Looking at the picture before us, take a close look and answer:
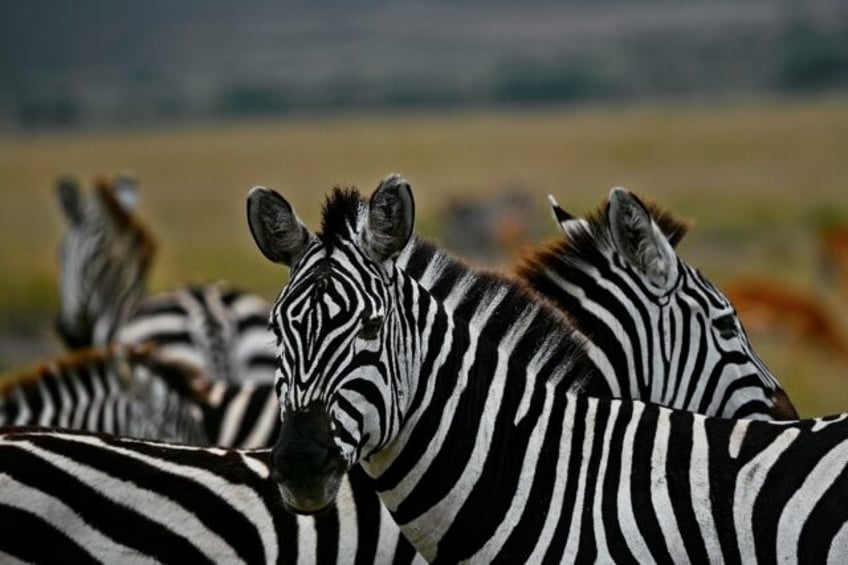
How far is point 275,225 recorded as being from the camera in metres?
5.20

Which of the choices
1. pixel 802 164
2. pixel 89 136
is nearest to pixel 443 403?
pixel 802 164

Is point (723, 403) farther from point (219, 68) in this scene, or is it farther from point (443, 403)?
point (219, 68)

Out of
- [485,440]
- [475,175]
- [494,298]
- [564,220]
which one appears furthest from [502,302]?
[475,175]

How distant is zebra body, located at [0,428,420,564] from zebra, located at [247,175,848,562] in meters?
0.48

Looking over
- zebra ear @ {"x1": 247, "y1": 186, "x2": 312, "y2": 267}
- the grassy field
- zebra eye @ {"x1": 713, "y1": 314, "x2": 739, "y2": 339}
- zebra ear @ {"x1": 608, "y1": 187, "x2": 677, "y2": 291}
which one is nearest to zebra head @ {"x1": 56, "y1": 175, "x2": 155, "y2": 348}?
the grassy field

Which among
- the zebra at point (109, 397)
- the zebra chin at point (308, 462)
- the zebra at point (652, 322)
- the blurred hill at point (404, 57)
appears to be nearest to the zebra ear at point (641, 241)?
the zebra at point (652, 322)

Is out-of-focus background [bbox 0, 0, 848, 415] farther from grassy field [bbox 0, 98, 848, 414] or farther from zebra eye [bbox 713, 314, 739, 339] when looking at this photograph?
zebra eye [bbox 713, 314, 739, 339]

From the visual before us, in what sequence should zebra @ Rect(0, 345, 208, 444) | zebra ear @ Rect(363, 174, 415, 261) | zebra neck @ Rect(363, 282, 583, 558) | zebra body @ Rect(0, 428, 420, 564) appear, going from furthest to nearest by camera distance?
zebra @ Rect(0, 345, 208, 444) → zebra body @ Rect(0, 428, 420, 564) → zebra neck @ Rect(363, 282, 583, 558) → zebra ear @ Rect(363, 174, 415, 261)

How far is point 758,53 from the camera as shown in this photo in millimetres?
101562

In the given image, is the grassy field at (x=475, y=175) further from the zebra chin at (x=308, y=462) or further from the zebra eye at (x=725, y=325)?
the zebra chin at (x=308, y=462)

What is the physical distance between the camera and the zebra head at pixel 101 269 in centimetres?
1306

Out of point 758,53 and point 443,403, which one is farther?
point 758,53

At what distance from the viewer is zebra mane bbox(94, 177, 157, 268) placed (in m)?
13.1

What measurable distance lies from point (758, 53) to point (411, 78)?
926 inches
